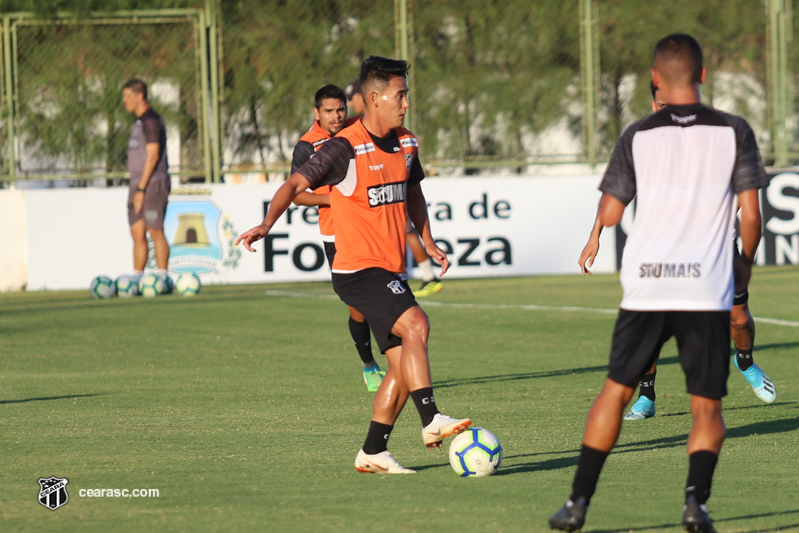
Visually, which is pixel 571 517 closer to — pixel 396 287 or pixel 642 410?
pixel 396 287

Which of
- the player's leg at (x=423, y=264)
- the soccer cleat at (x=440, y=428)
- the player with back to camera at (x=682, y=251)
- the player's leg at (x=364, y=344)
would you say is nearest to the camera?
the player with back to camera at (x=682, y=251)

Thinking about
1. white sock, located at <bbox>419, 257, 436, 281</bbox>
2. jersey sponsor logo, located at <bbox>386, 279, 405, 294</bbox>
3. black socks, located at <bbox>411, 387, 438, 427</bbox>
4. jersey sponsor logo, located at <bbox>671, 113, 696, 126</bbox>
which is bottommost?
black socks, located at <bbox>411, 387, 438, 427</bbox>

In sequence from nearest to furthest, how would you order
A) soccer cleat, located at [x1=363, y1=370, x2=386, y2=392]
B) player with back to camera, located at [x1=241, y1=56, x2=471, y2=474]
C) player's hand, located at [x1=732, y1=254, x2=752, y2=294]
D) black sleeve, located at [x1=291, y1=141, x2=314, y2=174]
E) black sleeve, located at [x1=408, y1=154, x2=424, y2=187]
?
player's hand, located at [x1=732, y1=254, x2=752, y2=294]
player with back to camera, located at [x1=241, y1=56, x2=471, y2=474]
black sleeve, located at [x1=408, y1=154, x2=424, y2=187]
soccer cleat, located at [x1=363, y1=370, x2=386, y2=392]
black sleeve, located at [x1=291, y1=141, x2=314, y2=174]

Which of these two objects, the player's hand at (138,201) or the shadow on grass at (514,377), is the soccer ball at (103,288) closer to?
the player's hand at (138,201)

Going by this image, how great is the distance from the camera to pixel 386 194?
6008 mm

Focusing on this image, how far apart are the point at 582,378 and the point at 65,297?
10.1m

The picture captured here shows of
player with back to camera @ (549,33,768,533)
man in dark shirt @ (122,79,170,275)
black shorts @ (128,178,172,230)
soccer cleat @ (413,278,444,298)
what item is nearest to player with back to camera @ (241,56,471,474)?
player with back to camera @ (549,33,768,533)

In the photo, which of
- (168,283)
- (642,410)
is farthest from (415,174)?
(168,283)

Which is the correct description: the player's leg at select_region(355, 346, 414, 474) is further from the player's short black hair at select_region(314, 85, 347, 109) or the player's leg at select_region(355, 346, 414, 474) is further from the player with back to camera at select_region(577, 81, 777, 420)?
the player's short black hair at select_region(314, 85, 347, 109)

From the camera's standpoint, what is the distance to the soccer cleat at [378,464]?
5699mm

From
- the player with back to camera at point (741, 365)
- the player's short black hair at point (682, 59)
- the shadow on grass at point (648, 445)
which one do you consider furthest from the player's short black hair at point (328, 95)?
the player's short black hair at point (682, 59)

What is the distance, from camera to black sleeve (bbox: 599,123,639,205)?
14.7 feet

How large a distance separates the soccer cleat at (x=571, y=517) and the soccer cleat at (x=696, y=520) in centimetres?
36

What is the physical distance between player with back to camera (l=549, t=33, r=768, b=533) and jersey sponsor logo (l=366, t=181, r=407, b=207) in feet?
5.53
